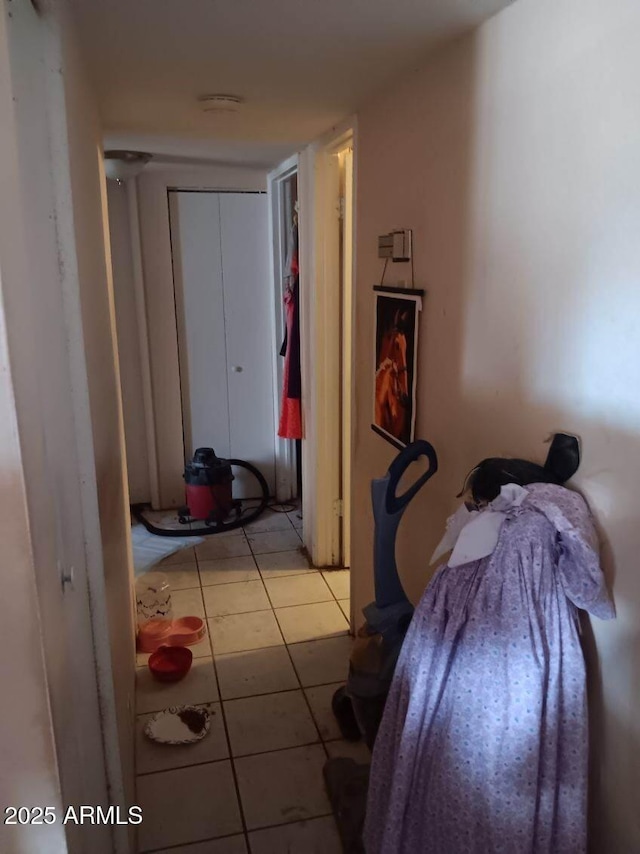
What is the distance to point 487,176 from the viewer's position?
144cm

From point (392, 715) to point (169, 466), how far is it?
9.54 feet

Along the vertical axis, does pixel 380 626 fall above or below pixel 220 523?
above

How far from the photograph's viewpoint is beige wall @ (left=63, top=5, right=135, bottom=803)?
1382 millimetres

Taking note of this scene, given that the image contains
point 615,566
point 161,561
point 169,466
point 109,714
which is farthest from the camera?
point 169,466

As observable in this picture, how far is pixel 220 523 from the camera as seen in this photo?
3.75 metres

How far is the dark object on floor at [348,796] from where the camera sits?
1.69 metres

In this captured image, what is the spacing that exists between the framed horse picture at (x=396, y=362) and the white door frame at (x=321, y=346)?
721mm

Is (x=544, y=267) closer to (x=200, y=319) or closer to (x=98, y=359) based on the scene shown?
(x=98, y=359)

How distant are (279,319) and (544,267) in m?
2.70

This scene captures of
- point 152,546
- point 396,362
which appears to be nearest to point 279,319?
point 152,546

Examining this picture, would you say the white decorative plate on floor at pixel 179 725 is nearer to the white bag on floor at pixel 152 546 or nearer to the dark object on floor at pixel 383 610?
the dark object on floor at pixel 383 610

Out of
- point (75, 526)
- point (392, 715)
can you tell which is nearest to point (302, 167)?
point (75, 526)

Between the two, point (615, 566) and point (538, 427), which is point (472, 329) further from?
point (615, 566)

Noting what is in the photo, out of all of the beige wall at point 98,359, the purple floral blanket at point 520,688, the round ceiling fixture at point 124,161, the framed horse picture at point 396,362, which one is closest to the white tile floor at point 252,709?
the beige wall at point 98,359
